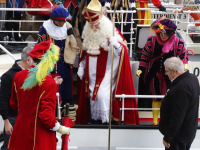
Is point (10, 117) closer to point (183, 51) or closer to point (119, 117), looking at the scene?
point (119, 117)

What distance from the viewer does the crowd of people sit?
397cm

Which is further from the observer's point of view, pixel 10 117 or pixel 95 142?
pixel 95 142

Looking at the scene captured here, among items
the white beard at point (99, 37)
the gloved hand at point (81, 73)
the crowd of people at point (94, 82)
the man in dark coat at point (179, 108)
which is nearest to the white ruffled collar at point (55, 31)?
the crowd of people at point (94, 82)

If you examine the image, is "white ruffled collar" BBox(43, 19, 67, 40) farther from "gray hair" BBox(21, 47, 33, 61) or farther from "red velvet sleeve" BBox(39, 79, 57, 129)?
"red velvet sleeve" BBox(39, 79, 57, 129)

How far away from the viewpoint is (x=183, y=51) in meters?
5.53

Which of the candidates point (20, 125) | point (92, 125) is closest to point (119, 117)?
point (92, 125)

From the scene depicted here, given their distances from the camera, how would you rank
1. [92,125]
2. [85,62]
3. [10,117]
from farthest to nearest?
1. [85,62]
2. [92,125]
3. [10,117]

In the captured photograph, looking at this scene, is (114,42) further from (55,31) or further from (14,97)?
(14,97)

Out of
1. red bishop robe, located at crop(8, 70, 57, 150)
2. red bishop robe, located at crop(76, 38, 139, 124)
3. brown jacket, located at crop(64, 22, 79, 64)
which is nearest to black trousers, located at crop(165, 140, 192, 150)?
red bishop robe, located at crop(8, 70, 57, 150)

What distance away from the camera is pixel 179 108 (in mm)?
4145

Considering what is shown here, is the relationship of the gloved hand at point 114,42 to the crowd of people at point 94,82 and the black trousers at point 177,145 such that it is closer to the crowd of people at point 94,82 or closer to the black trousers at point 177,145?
the crowd of people at point 94,82

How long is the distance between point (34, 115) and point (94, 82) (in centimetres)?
196

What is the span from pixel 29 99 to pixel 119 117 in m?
1.99

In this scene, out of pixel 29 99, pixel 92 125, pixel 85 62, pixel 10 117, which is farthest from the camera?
pixel 85 62
